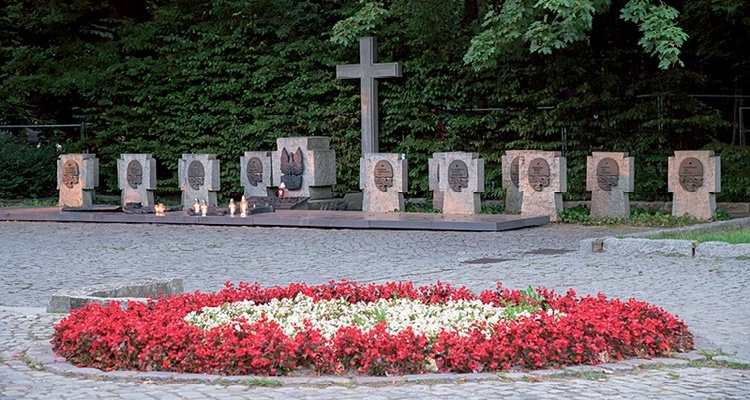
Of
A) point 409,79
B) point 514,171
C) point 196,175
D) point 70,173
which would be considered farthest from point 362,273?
point 70,173

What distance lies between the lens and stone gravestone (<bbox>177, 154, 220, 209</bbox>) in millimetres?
23500

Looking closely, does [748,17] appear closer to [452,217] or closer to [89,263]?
[452,217]

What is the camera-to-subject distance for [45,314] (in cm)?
959

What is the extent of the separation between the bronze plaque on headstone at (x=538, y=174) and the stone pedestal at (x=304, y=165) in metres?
4.69

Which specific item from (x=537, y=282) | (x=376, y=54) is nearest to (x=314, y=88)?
(x=376, y=54)

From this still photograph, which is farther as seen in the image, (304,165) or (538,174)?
(304,165)

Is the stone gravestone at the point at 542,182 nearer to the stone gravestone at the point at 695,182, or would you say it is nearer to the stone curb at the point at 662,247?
the stone gravestone at the point at 695,182

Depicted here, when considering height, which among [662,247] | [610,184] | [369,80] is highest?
[369,80]

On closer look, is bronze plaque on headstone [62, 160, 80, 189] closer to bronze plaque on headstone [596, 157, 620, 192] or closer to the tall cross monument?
the tall cross monument

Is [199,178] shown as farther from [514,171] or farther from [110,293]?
[110,293]

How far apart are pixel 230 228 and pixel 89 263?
5.57 metres

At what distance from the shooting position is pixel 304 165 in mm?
22984

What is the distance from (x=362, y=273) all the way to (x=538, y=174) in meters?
8.12

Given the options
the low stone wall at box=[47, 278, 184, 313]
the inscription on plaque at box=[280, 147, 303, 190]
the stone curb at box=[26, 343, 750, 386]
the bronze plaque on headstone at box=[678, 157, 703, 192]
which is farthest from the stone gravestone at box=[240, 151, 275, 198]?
the stone curb at box=[26, 343, 750, 386]
